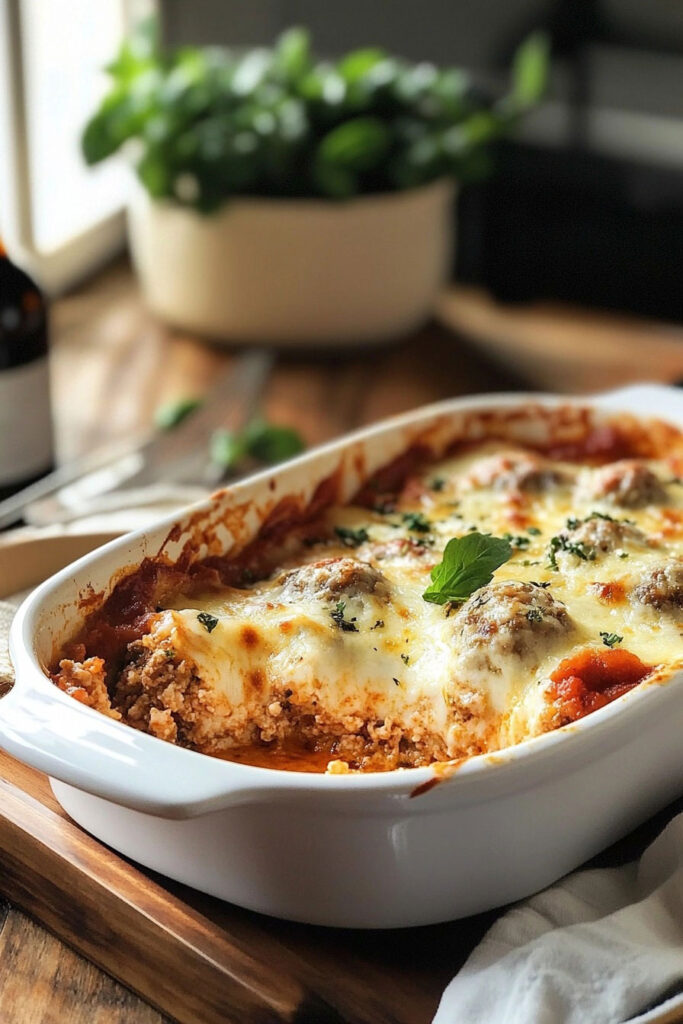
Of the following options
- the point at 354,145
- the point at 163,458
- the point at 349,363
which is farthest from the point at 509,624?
the point at 349,363

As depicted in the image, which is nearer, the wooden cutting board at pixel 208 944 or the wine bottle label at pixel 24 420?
the wooden cutting board at pixel 208 944

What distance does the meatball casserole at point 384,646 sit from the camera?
1.64 metres

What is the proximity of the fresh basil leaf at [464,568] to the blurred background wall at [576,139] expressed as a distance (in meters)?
2.26

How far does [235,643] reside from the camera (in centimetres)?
171

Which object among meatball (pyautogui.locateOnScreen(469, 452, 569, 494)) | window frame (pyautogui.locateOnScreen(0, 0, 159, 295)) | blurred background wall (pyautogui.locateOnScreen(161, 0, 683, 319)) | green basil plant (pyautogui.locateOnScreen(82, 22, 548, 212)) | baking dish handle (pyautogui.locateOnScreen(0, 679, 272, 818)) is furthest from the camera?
blurred background wall (pyautogui.locateOnScreen(161, 0, 683, 319))

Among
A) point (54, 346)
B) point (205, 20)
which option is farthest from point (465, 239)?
point (54, 346)

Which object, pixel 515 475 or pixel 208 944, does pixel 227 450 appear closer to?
pixel 515 475

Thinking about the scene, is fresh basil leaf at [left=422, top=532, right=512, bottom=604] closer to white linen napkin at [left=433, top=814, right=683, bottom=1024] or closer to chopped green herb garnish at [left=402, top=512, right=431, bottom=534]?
chopped green herb garnish at [left=402, top=512, right=431, bottom=534]

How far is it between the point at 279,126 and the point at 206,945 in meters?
2.28

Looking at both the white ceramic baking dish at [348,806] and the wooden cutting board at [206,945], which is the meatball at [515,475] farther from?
the wooden cutting board at [206,945]

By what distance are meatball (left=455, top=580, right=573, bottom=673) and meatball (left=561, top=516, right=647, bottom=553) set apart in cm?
23

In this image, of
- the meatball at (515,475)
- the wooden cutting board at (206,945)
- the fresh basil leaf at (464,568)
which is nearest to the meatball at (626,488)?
the meatball at (515,475)

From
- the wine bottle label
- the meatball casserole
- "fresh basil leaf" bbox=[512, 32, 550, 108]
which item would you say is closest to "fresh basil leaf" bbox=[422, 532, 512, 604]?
the meatball casserole

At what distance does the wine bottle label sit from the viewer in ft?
8.43
